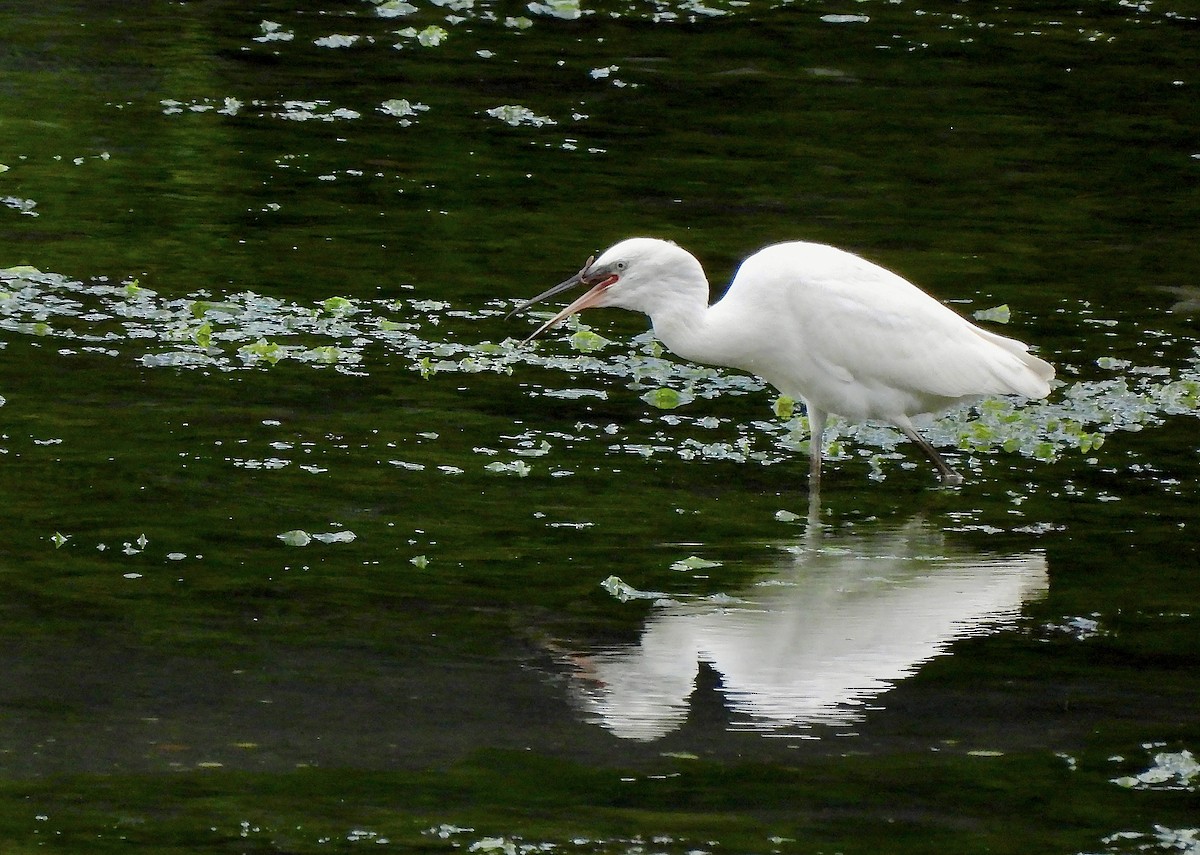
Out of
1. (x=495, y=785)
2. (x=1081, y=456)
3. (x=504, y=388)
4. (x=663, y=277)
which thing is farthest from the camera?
(x=504, y=388)

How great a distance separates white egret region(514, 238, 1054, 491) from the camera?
7801 mm

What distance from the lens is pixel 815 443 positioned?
798cm

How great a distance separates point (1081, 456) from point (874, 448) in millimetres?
887

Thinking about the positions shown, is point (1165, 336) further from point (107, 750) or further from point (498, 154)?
point (107, 750)

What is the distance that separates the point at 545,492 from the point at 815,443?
115 centimetres

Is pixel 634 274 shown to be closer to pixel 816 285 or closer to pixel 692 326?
pixel 692 326

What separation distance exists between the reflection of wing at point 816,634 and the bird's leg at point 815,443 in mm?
523

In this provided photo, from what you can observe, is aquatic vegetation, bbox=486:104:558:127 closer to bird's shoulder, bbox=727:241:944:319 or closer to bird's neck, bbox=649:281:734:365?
bird's shoulder, bbox=727:241:944:319

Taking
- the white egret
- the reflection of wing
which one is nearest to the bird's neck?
the white egret

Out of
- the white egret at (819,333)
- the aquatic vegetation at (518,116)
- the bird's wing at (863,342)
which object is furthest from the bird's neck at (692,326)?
the aquatic vegetation at (518,116)

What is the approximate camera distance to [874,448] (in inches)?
340

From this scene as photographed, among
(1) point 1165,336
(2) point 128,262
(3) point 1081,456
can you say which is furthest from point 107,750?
(1) point 1165,336

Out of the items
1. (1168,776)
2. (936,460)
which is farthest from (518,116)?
(1168,776)

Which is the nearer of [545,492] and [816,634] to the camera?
[816,634]
